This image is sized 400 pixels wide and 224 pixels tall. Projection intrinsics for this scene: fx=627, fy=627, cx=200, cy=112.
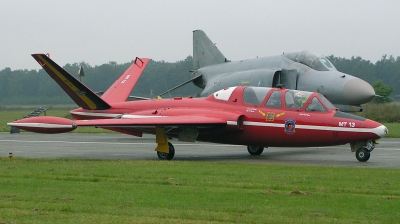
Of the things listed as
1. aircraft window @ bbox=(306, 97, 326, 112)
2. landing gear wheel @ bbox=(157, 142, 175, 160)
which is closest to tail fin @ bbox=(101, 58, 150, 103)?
landing gear wheel @ bbox=(157, 142, 175, 160)

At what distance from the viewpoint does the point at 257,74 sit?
25234 millimetres

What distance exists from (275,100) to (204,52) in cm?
1501

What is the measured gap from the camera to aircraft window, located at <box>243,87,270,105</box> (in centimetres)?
1672

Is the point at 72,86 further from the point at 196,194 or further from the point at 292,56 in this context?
the point at 196,194

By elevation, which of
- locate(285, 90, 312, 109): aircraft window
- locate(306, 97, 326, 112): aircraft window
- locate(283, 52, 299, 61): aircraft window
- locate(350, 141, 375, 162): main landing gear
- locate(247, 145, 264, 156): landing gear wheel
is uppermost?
locate(283, 52, 299, 61): aircraft window

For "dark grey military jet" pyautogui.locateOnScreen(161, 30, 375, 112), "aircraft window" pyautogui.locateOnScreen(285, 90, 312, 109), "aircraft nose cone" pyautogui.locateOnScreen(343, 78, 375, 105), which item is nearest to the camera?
"aircraft window" pyautogui.locateOnScreen(285, 90, 312, 109)

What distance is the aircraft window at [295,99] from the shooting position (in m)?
16.1

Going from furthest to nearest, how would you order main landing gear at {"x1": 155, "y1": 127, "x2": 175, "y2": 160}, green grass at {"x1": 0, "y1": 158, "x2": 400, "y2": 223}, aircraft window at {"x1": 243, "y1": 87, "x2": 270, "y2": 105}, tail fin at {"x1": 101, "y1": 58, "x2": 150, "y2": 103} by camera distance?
tail fin at {"x1": 101, "y1": 58, "x2": 150, "y2": 103} < main landing gear at {"x1": 155, "y1": 127, "x2": 175, "y2": 160} < aircraft window at {"x1": 243, "y1": 87, "x2": 270, "y2": 105} < green grass at {"x1": 0, "y1": 158, "x2": 400, "y2": 223}

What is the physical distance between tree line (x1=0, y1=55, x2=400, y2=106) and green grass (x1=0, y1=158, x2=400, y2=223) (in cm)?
3925

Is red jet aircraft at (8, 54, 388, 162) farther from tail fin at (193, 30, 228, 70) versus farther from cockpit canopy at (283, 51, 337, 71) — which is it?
tail fin at (193, 30, 228, 70)

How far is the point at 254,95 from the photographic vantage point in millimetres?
16891

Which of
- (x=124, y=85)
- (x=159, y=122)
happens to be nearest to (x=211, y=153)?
(x=159, y=122)

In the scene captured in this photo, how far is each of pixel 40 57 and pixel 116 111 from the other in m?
2.97

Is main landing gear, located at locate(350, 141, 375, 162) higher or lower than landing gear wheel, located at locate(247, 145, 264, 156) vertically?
higher
